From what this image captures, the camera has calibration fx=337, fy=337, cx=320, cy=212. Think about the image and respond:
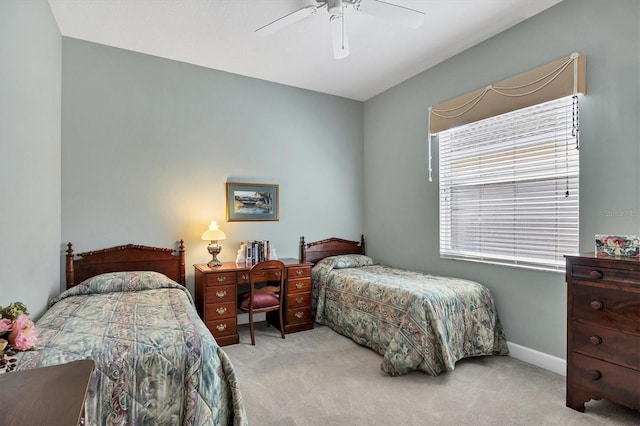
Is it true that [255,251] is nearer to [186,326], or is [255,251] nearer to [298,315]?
[298,315]

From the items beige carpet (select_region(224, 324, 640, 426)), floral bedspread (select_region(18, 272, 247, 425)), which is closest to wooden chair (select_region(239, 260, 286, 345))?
beige carpet (select_region(224, 324, 640, 426))

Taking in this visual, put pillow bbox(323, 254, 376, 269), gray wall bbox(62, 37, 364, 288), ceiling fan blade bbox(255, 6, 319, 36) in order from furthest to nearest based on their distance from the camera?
pillow bbox(323, 254, 376, 269) < gray wall bbox(62, 37, 364, 288) < ceiling fan blade bbox(255, 6, 319, 36)

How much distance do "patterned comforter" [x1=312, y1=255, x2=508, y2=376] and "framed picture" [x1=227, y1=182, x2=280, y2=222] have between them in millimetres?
1126

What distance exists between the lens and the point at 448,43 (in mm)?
3258

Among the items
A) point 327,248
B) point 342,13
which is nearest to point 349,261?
point 327,248

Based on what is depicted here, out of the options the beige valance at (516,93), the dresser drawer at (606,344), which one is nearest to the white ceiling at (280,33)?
the beige valance at (516,93)

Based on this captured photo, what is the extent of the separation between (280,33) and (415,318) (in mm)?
2731

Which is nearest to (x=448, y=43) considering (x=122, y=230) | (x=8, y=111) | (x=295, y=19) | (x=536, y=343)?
(x=295, y=19)

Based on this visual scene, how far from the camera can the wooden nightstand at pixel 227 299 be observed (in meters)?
3.27

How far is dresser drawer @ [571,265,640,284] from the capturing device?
1907mm

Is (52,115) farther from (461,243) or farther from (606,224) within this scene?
(606,224)

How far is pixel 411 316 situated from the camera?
2680 mm

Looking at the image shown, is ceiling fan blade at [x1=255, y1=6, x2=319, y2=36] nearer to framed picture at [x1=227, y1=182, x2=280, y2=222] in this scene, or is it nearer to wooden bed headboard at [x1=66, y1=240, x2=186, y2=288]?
framed picture at [x1=227, y1=182, x2=280, y2=222]

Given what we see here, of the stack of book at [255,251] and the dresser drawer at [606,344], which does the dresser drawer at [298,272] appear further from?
the dresser drawer at [606,344]
